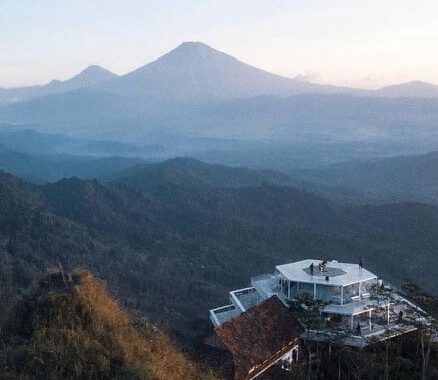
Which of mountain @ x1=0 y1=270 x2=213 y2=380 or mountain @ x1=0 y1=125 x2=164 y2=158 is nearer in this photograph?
mountain @ x1=0 y1=270 x2=213 y2=380

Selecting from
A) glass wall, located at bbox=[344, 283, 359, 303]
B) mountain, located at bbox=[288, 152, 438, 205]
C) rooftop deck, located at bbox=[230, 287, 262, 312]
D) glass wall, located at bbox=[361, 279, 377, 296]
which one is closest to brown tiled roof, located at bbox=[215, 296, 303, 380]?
glass wall, located at bbox=[344, 283, 359, 303]

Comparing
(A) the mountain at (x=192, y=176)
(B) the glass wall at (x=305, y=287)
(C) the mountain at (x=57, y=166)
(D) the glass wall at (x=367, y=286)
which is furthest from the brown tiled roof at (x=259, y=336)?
(C) the mountain at (x=57, y=166)

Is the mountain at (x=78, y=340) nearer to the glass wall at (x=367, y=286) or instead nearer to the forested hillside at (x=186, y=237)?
the glass wall at (x=367, y=286)

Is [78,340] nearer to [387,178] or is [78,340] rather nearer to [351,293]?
[351,293]

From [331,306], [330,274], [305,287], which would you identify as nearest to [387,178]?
[330,274]

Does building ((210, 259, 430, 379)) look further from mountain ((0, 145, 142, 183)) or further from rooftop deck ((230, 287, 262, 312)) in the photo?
mountain ((0, 145, 142, 183))

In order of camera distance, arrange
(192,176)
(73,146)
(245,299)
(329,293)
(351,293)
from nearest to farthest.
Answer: (329,293) → (351,293) → (245,299) → (192,176) → (73,146)

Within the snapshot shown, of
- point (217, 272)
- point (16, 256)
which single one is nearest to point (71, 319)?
point (16, 256)
